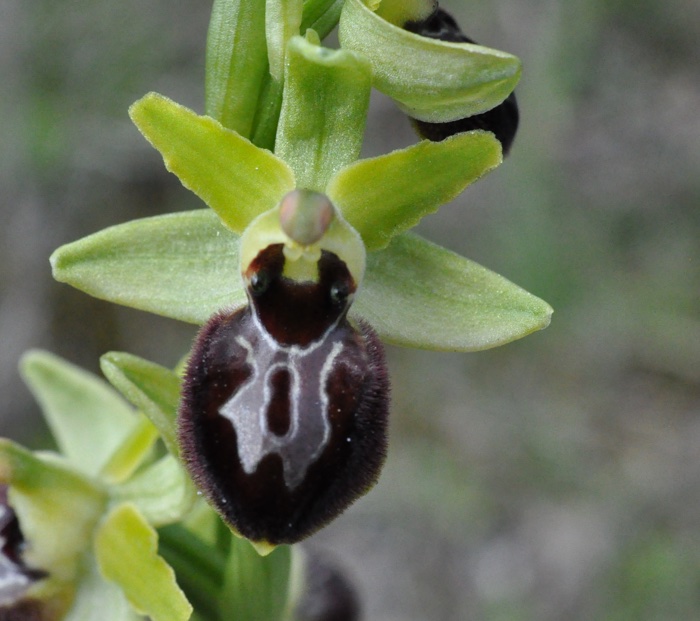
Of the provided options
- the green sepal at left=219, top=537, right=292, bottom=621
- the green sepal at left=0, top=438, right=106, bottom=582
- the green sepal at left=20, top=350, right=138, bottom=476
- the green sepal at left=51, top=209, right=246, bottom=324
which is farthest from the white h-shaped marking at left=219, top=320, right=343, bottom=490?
the green sepal at left=20, top=350, right=138, bottom=476

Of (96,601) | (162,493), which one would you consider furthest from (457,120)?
(96,601)

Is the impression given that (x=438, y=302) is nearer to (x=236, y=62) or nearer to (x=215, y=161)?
(x=215, y=161)

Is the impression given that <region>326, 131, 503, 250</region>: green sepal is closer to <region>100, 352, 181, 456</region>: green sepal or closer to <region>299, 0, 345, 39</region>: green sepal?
<region>299, 0, 345, 39</region>: green sepal

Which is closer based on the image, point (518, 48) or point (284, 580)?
point (284, 580)

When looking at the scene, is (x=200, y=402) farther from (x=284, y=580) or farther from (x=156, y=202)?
(x=156, y=202)

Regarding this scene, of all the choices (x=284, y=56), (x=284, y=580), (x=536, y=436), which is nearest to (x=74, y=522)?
(x=284, y=580)
